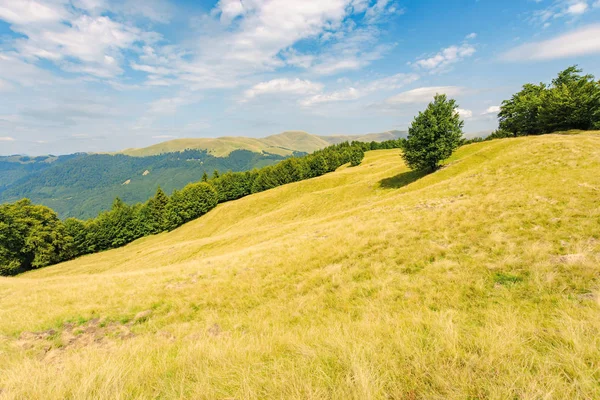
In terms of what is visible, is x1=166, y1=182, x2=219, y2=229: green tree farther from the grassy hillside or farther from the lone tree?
the lone tree

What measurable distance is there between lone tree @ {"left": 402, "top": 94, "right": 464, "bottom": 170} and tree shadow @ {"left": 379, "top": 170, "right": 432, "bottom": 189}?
3.11 m

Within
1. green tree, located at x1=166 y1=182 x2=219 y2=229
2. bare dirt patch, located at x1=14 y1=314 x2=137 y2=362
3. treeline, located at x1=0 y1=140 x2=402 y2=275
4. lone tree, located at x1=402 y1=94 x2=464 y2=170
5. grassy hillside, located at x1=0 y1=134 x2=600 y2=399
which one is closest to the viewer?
grassy hillside, located at x1=0 y1=134 x2=600 y2=399

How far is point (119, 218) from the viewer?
71625mm

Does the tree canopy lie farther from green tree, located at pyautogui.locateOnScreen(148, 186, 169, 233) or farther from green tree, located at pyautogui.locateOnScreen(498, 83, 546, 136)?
green tree, located at pyautogui.locateOnScreen(148, 186, 169, 233)

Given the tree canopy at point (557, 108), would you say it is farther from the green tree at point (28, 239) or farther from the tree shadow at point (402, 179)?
the green tree at point (28, 239)

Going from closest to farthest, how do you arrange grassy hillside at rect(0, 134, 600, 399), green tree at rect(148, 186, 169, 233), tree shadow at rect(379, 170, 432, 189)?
grassy hillside at rect(0, 134, 600, 399)
tree shadow at rect(379, 170, 432, 189)
green tree at rect(148, 186, 169, 233)

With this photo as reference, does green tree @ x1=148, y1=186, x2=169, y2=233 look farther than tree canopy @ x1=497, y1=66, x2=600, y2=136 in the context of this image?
Yes

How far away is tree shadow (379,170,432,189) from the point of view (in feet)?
A: 136

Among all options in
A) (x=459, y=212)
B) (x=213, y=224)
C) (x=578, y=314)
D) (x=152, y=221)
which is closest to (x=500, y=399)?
(x=578, y=314)

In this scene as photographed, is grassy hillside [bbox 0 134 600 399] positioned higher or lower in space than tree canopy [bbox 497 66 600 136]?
lower

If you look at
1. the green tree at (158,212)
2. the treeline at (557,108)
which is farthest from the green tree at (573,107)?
the green tree at (158,212)

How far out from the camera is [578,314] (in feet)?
17.6

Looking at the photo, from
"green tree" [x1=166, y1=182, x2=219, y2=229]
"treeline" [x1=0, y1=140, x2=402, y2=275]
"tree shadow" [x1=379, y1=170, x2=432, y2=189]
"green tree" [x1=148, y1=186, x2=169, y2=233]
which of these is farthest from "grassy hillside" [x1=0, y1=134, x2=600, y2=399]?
"green tree" [x1=148, y1=186, x2=169, y2=233]

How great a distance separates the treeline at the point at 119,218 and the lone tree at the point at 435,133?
3.88 m
